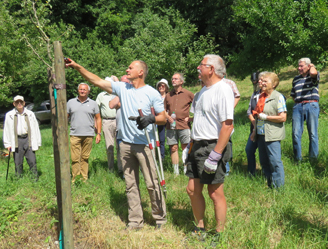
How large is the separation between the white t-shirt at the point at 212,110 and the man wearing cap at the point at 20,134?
14.3 feet

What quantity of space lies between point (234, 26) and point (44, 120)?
16163 mm

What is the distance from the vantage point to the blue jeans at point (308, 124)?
19.5ft

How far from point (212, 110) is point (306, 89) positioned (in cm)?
353

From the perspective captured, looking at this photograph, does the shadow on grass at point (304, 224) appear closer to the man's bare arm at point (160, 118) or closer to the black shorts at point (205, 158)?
the black shorts at point (205, 158)

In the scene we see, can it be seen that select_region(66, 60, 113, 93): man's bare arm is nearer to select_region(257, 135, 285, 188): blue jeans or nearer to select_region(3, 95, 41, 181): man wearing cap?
select_region(257, 135, 285, 188): blue jeans

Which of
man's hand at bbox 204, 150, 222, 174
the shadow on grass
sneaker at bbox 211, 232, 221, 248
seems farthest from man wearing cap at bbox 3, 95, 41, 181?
the shadow on grass

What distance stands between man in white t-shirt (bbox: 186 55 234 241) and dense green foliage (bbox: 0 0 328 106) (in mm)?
2417

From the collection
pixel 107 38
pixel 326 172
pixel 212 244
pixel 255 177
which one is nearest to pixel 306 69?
pixel 326 172

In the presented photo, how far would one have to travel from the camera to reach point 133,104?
159 inches

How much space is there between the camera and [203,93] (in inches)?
137

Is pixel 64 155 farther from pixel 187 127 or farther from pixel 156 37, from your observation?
pixel 156 37

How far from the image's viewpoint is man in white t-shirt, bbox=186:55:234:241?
10.6ft

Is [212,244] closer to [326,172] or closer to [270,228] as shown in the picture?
[270,228]

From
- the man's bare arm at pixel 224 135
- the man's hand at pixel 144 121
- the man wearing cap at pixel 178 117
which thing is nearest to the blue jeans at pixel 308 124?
the man wearing cap at pixel 178 117
